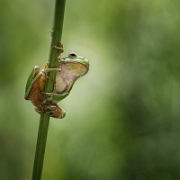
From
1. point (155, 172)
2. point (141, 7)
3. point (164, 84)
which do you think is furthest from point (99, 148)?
point (141, 7)

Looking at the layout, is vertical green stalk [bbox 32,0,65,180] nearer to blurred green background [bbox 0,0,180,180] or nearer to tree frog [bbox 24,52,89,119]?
tree frog [bbox 24,52,89,119]

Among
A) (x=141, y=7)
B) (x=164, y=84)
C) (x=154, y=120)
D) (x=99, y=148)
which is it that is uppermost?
(x=141, y=7)

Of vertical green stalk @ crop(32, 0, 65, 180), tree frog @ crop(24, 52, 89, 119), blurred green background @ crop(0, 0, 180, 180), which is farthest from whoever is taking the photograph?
blurred green background @ crop(0, 0, 180, 180)

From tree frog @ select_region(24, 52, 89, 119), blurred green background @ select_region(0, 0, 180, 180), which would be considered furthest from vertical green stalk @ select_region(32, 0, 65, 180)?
blurred green background @ select_region(0, 0, 180, 180)

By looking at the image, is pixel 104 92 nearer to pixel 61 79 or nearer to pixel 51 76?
pixel 61 79

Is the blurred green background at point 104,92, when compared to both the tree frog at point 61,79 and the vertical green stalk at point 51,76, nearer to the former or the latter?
the tree frog at point 61,79

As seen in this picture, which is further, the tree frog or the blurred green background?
the blurred green background

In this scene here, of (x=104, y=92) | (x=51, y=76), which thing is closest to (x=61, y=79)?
(x=51, y=76)

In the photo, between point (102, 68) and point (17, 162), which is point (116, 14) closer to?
point (102, 68)
